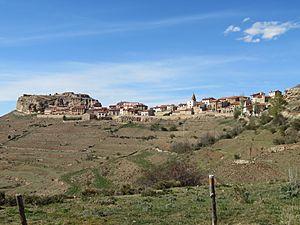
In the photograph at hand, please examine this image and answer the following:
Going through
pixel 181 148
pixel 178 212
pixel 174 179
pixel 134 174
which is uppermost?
pixel 181 148

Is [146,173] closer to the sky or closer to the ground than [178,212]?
closer to the ground

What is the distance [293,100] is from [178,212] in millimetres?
69426

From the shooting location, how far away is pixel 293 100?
79062 millimetres

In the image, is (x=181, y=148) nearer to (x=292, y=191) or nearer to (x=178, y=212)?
(x=292, y=191)

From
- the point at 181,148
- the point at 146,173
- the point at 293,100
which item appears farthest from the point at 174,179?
the point at 293,100

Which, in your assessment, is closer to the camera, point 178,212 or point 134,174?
point 178,212

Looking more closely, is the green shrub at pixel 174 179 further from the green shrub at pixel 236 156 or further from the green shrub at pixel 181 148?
the green shrub at pixel 181 148

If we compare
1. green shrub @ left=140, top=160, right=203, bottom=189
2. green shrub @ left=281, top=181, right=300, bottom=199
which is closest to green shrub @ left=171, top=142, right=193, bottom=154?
green shrub @ left=140, top=160, right=203, bottom=189

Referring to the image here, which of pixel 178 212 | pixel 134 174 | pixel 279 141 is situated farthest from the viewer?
pixel 134 174

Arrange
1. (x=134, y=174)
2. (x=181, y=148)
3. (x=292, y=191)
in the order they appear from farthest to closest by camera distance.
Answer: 1. (x=181, y=148)
2. (x=134, y=174)
3. (x=292, y=191)

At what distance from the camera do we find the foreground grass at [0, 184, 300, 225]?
47.3 ft

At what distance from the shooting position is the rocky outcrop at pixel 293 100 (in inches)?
2701

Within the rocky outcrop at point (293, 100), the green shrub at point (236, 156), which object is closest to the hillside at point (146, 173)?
the green shrub at point (236, 156)

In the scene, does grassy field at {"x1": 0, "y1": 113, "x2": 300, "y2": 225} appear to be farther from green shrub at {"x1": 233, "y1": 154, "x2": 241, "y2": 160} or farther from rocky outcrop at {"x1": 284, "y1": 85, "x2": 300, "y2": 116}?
rocky outcrop at {"x1": 284, "y1": 85, "x2": 300, "y2": 116}
